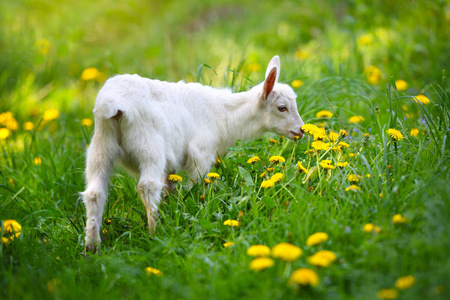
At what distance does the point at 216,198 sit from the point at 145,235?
56cm

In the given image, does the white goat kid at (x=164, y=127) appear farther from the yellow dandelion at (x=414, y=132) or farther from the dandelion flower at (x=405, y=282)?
the dandelion flower at (x=405, y=282)

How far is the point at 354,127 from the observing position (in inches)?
157

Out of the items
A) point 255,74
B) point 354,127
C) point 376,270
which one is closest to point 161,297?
point 376,270

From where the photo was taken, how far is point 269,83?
11.5ft

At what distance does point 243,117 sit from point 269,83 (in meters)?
0.38

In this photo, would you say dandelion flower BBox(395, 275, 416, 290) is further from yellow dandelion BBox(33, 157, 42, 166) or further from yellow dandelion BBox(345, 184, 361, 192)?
yellow dandelion BBox(33, 157, 42, 166)

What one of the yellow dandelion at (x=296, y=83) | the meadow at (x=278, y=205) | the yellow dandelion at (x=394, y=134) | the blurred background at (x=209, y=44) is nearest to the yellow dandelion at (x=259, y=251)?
the meadow at (x=278, y=205)

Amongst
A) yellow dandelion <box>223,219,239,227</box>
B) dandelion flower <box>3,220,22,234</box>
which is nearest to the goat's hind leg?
dandelion flower <box>3,220,22,234</box>

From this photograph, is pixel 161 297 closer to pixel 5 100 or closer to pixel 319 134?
pixel 319 134

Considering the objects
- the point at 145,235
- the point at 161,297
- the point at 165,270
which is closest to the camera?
the point at 161,297

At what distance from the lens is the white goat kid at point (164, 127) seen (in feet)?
9.40

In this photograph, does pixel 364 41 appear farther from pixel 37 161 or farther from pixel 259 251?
pixel 259 251

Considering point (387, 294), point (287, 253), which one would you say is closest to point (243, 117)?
point (287, 253)

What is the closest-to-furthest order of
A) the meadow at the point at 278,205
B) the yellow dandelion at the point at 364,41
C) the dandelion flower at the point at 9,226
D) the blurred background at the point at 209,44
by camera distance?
the meadow at the point at 278,205, the dandelion flower at the point at 9,226, the blurred background at the point at 209,44, the yellow dandelion at the point at 364,41
